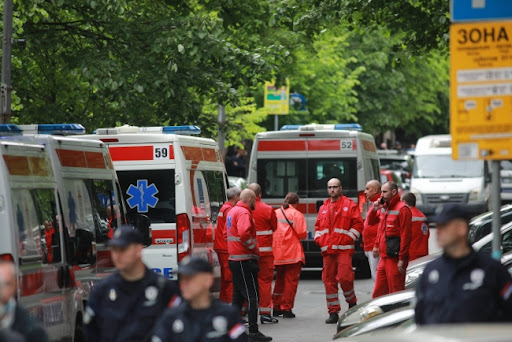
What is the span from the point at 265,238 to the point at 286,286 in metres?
1.44

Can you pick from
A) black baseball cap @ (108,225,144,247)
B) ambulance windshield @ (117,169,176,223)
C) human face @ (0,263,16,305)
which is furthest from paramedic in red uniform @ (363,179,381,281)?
human face @ (0,263,16,305)

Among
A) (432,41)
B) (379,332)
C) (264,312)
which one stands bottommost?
(264,312)

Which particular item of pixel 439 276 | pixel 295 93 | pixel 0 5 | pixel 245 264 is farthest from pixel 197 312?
pixel 295 93

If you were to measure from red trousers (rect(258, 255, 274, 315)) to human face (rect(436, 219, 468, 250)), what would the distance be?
8.09 m

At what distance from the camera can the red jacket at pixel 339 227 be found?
14.9 m

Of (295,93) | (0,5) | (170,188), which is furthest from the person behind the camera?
(295,93)

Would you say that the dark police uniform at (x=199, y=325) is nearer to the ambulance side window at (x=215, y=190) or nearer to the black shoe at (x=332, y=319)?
the black shoe at (x=332, y=319)

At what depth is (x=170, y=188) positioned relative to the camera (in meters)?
14.3

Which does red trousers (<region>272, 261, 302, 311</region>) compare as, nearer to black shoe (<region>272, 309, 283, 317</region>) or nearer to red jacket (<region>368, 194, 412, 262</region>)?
black shoe (<region>272, 309, 283, 317</region>)

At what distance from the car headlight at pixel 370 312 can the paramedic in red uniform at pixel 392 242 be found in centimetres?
255

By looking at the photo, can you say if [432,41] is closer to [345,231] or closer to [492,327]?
[345,231]

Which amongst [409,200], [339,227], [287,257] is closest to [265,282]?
[287,257]

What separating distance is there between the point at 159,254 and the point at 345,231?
242 cm

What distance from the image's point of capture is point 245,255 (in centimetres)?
1323
